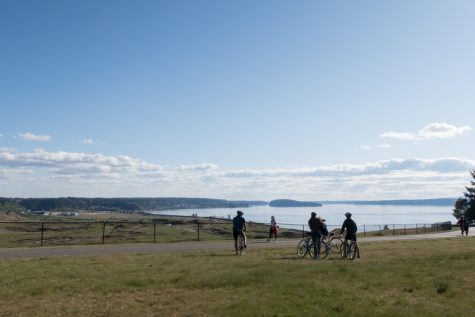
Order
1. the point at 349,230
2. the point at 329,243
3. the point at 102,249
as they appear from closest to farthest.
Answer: the point at 349,230
the point at 329,243
the point at 102,249

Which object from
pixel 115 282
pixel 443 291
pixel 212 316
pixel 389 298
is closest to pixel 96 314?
pixel 212 316

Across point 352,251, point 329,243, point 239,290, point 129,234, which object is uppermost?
point 329,243

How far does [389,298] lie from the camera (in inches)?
439

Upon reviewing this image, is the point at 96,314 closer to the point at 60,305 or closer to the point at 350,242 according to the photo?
the point at 60,305

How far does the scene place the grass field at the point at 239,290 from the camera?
9961mm

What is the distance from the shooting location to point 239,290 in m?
11.9

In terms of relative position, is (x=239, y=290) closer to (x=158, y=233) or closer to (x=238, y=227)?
(x=238, y=227)

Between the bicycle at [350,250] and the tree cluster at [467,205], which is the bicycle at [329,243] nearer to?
the bicycle at [350,250]

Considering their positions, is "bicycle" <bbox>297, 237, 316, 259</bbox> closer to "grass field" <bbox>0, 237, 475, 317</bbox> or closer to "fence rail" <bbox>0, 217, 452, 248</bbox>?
"grass field" <bbox>0, 237, 475, 317</bbox>

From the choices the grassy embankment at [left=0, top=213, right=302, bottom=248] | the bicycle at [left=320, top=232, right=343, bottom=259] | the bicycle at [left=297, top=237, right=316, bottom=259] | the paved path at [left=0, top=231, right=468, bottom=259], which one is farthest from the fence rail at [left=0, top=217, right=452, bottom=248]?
the bicycle at [left=297, top=237, right=316, bottom=259]

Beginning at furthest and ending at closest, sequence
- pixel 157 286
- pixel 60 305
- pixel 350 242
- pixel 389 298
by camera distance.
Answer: pixel 350 242, pixel 157 286, pixel 389 298, pixel 60 305

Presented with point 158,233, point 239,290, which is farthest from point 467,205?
point 239,290

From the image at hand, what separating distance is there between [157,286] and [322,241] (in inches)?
430

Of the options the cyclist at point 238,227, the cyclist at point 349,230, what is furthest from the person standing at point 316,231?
the cyclist at point 238,227
